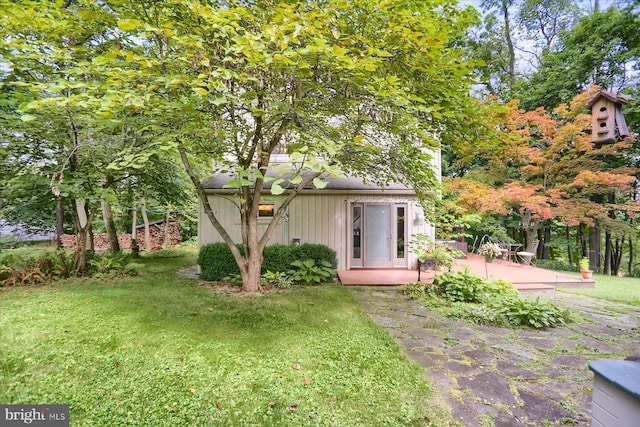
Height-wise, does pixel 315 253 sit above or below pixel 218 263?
above

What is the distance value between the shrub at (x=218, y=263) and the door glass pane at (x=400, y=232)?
4.62 m

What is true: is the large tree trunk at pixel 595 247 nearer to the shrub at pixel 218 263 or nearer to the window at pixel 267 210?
the window at pixel 267 210

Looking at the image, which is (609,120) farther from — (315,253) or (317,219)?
(317,219)

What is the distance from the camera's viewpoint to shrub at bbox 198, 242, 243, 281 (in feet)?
22.1

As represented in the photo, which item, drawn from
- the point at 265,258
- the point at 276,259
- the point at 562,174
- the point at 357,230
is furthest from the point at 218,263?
the point at 562,174

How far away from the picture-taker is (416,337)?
3846 millimetres

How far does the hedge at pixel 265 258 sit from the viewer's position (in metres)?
6.75

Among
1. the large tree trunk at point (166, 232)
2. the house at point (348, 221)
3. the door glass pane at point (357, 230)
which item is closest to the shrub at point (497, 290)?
the house at point (348, 221)

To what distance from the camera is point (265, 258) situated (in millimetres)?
6828

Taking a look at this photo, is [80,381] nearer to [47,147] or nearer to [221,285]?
[221,285]

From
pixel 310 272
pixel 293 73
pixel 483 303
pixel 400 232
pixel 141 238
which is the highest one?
pixel 293 73

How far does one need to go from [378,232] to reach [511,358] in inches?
194

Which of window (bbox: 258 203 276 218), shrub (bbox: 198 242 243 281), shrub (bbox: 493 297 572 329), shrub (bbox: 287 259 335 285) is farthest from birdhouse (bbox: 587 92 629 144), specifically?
shrub (bbox: 198 242 243 281)

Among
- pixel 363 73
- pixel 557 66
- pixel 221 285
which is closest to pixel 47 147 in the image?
pixel 221 285
